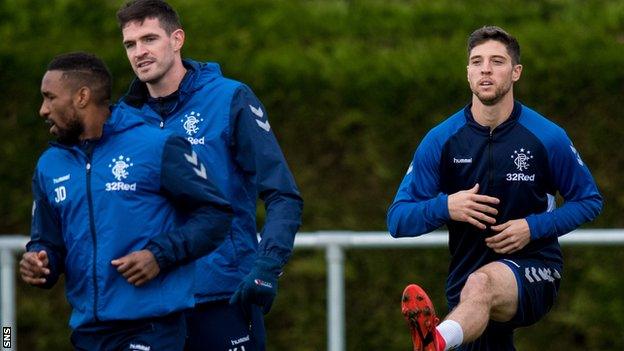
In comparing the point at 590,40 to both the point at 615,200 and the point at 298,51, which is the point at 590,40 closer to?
the point at 615,200

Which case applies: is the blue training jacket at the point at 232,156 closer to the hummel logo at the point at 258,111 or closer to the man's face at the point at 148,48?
the hummel logo at the point at 258,111

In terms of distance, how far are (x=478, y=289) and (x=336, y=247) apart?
1.96 m

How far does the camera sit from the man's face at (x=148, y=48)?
253 inches

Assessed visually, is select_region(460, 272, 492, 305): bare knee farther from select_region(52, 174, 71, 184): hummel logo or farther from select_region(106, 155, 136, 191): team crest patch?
select_region(52, 174, 71, 184): hummel logo

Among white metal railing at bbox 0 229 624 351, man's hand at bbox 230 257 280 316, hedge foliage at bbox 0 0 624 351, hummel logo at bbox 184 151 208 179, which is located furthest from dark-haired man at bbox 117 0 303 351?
hedge foliage at bbox 0 0 624 351

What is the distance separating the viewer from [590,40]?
9508 millimetres

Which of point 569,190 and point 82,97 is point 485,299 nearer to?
point 569,190

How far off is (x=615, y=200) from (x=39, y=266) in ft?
14.9

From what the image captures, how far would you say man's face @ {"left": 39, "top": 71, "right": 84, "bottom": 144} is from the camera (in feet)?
19.4

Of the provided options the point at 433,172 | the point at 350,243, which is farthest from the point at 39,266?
the point at 350,243

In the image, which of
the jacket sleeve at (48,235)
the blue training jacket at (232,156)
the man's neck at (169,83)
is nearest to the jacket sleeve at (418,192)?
the blue training jacket at (232,156)

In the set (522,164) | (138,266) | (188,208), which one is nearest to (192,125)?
(188,208)

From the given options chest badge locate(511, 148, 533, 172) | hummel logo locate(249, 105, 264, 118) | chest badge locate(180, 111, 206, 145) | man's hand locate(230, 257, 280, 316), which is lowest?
man's hand locate(230, 257, 280, 316)

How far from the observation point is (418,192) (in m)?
6.98
